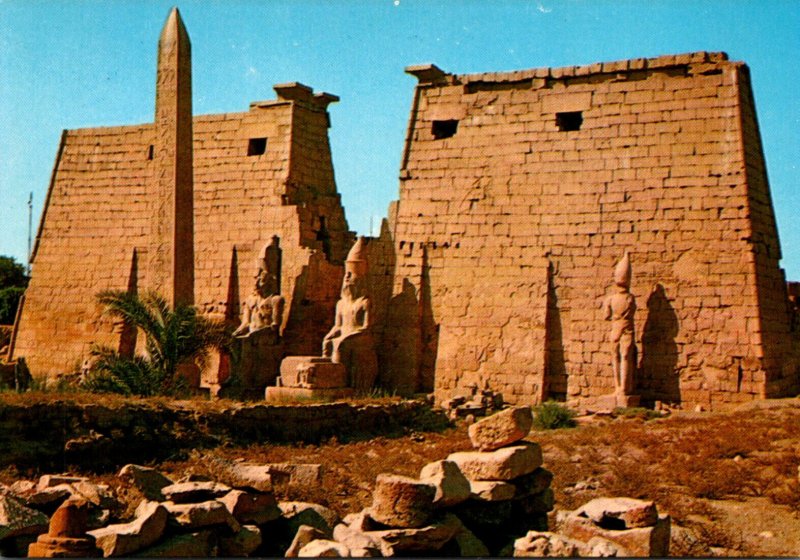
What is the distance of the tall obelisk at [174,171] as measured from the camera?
49.4ft

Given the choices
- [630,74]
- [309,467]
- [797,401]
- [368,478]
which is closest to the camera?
[309,467]

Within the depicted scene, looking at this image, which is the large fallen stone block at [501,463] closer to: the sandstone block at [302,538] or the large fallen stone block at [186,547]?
the sandstone block at [302,538]

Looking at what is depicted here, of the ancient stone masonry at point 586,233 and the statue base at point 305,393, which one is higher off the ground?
the ancient stone masonry at point 586,233

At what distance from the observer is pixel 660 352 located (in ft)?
52.7

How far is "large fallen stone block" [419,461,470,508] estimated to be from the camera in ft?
24.2

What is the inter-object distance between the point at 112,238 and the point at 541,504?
49.2 feet

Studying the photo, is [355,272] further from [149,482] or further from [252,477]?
[252,477]

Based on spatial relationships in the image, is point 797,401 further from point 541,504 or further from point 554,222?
point 541,504

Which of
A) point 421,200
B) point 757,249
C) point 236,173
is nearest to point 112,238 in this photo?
point 236,173

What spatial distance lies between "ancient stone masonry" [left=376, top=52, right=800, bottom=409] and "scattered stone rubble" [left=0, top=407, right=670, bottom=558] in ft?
26.5

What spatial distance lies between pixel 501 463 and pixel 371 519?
1.34 metres

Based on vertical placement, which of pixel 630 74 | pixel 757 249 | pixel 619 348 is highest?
pixel 630 74

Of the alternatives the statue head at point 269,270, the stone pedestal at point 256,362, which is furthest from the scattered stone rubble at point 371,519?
the statue head at point 269,270

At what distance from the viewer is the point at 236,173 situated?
Answer: 20.4 m
